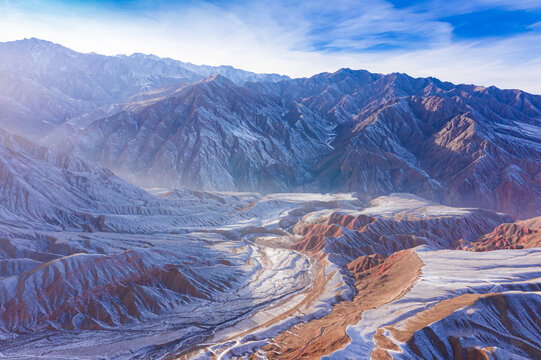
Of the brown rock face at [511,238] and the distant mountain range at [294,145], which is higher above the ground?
the distant mountain range at [294,145]

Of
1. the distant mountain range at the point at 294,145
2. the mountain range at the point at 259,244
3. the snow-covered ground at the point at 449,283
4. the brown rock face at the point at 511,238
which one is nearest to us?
the snow-covered ground at the point at 449,283

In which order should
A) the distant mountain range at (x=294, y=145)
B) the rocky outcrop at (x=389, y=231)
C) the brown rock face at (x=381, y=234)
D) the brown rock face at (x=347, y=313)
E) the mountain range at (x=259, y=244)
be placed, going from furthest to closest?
1. the distant mountain range at (x=294, y=145)
2. the rocky outcrop at (x=389, y=231)
3. the brown rock face at (x=381, y=234)
4. the mountain range at (x=259, y=244)
5. the brown rock face at (x=347, y=313)

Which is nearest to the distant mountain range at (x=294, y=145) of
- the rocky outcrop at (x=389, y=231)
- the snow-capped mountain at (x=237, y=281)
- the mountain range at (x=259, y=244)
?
the mountain range at (x=259, y=244)

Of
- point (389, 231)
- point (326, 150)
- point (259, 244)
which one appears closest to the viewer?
point (389, 231)

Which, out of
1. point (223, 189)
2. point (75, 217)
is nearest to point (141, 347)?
point (75, 217)

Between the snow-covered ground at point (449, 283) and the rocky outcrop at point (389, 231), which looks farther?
the rocky outcrop at point (389, 231)

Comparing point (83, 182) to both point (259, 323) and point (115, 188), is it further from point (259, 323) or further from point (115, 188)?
point (259, 323)

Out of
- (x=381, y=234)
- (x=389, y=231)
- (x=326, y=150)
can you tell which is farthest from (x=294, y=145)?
(x=381, y=234)

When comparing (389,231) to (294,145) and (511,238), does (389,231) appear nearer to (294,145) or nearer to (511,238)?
(511,238)

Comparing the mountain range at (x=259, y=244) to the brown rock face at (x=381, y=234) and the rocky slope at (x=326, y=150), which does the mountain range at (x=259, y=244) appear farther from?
the rocky slope at (x=326, y=150)

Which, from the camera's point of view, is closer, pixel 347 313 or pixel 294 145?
pixel 347 313

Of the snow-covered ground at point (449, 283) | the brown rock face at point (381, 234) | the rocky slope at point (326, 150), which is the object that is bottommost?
the brown rock face at point (381, 234)
